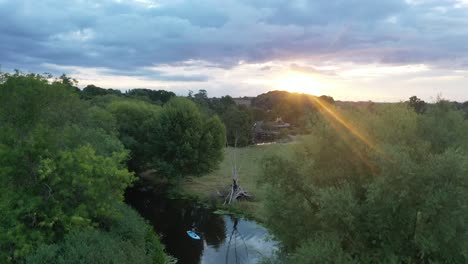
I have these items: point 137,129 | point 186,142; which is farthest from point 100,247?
point 137,129

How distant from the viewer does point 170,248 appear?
32.8 metres

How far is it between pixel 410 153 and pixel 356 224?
3841 mm

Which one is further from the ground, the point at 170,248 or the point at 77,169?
the point at 77,169

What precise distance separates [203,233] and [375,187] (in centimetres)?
2291

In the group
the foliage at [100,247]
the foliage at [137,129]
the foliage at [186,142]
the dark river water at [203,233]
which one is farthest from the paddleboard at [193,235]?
the foliage at [137,129]

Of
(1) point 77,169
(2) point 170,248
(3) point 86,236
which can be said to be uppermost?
(1) point 77,169

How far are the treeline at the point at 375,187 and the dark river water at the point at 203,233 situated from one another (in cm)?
629

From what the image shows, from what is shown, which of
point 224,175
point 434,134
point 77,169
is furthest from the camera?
point 224,175

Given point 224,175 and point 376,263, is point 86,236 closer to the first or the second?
point 376,263

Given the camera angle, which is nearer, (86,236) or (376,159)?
(376,159)

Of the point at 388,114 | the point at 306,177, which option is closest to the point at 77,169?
the point at 306,177

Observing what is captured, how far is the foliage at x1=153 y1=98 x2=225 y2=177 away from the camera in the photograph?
4825 centimetres

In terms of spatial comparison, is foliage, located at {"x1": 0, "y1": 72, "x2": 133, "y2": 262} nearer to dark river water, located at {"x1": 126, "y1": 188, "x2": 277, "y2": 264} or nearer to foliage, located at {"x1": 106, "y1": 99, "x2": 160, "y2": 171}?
dark river water, located at {"x1": 126, "y1": 188, "x2": 277, "y2": 264}

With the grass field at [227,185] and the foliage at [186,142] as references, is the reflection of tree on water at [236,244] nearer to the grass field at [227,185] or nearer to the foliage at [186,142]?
the grass field at [227,185]
